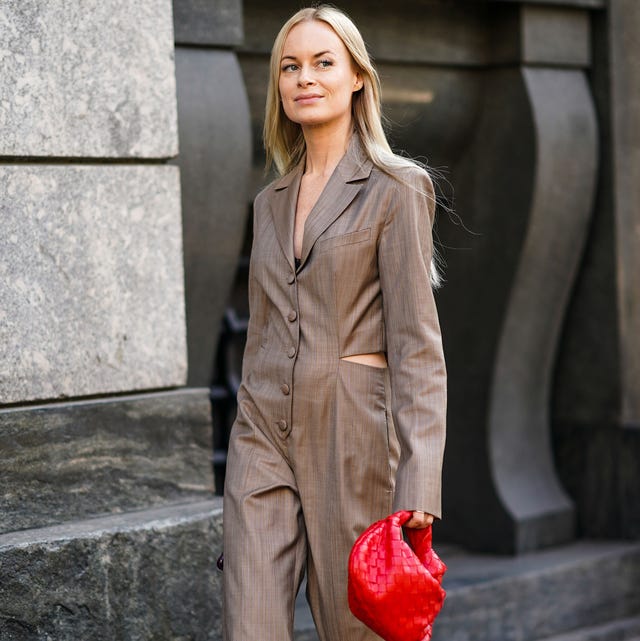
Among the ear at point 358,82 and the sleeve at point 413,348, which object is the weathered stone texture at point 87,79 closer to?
the ear at point 358,82

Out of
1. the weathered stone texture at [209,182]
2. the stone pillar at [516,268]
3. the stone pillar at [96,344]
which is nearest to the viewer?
the stone pillar at [96,344]

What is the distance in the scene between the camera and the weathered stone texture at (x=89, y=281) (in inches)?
164

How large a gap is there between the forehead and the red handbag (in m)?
1.23

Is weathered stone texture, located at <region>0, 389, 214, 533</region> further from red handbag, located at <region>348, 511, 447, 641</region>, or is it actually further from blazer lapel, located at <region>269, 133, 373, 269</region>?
red handbag, located at <region>348, 511, 447, 641</region>

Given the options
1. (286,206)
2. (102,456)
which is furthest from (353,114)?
(102,456)

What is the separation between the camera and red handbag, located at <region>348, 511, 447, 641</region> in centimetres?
305

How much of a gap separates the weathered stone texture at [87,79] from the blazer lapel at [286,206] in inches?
39.1

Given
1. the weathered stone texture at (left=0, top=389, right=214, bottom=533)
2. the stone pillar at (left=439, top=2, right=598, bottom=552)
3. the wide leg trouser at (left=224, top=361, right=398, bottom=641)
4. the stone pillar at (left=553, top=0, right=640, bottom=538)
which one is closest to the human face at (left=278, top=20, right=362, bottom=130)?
the wide leg trouser at (left=224, top=361, right=398, bottom=641)

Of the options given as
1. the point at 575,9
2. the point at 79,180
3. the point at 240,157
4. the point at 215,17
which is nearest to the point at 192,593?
the point at 79,180

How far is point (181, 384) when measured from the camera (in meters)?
4.59

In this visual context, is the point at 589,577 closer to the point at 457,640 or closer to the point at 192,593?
the point at 457,640

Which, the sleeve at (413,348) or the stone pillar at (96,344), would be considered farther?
the stone pillar at (96,344)

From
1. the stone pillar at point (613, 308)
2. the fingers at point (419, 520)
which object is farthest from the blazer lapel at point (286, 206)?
the stone pillar at point (613, 308)

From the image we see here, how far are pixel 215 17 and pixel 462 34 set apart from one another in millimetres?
1755
